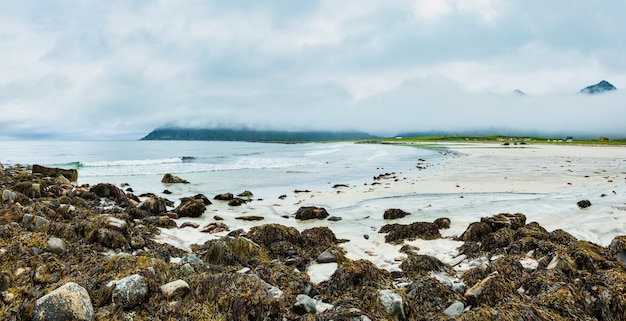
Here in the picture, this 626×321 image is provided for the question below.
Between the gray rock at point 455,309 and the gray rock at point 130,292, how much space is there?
10.8 feet

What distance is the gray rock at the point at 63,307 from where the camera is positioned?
317 cm

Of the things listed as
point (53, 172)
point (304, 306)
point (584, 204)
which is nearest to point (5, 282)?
point (304, 306)

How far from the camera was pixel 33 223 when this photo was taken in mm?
6598

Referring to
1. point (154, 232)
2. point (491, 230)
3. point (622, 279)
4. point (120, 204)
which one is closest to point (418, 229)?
point (491, 230)

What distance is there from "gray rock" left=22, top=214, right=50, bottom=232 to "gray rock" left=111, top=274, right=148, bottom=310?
13.2 ft

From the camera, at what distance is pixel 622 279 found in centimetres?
395

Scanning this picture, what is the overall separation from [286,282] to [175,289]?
1379 mm

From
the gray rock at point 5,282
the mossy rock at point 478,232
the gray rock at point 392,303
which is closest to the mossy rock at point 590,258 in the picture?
the mossy rock at point 478,232

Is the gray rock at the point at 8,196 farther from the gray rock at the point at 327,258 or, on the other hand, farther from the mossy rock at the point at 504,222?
the mossy rock at the point at 504,222

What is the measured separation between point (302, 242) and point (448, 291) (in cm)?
377

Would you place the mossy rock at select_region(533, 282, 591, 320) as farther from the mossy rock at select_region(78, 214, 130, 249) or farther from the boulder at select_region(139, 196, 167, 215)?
the boulder at select_region(139, 196, 167, 215)

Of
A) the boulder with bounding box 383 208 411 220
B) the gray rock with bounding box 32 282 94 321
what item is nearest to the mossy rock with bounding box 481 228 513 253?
the boulder with bounding box 383 208 411 220

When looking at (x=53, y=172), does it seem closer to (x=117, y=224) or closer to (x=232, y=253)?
(x=117, y=224)

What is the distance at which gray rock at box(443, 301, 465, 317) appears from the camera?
12.1 feet
